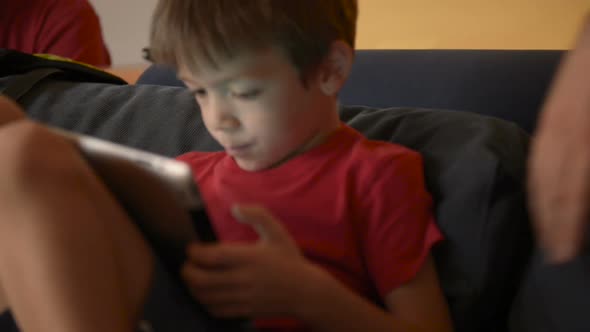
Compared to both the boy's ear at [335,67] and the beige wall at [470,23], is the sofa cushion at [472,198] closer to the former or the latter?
the boy's ear at [335,67]

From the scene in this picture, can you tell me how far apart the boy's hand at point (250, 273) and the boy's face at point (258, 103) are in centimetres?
22

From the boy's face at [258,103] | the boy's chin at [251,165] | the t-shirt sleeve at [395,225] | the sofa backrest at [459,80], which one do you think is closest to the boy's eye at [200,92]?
the boy's face at [258,103]

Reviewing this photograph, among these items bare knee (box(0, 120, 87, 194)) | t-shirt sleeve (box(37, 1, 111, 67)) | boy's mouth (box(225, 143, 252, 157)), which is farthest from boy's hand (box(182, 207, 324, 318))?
t-shirt sleeve (box(37, 1, 111, 67))

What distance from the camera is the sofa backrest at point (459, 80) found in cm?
107

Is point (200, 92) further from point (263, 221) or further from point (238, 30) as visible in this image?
point (263, 221)

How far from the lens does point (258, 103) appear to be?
0.67 meters

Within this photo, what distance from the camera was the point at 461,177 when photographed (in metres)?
0.71

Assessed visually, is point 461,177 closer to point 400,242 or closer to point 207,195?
point 400,242

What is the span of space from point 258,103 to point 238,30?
9 cm

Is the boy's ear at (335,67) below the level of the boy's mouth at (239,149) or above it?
above

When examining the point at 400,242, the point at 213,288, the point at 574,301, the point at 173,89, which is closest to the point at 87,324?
the point at 213,288

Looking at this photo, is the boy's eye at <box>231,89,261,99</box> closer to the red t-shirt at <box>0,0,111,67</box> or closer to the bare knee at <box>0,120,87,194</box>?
the bare knee at <box>0,120,87,194</box>

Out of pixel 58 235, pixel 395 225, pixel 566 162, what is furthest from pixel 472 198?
pixel 58 235

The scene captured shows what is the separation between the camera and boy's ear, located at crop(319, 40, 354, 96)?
0.74 meters
